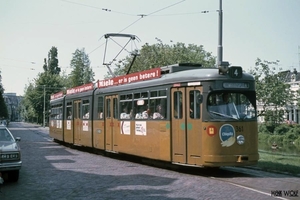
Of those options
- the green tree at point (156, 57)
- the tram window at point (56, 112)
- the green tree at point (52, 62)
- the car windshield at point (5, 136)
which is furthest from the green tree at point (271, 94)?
the green tree at point (52, 62)

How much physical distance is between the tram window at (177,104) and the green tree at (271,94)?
144ft

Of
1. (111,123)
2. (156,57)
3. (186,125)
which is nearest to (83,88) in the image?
(111,123)

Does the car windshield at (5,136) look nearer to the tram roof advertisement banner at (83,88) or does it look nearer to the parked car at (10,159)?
the parked car at (10,159)

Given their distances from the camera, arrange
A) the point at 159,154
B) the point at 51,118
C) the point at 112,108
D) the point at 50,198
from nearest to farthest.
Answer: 1. the point at 50,198
2. the point at 159,154
3. the point at 112,108
4. the point at 51,118

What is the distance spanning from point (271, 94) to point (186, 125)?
46008 millimetres

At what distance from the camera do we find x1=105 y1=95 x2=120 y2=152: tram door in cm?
1817

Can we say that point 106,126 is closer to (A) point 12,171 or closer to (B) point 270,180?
(A) point 12,171

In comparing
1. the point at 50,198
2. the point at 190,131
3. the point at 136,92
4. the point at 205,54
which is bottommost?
the point at 50,198

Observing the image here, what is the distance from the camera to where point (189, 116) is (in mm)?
13281

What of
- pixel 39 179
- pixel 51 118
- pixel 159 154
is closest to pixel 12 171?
pixel 39 179

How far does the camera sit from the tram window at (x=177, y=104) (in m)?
13.7

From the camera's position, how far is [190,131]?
13.2 m

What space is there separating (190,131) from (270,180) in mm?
2664

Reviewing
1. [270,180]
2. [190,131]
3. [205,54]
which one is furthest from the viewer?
[205,54]
